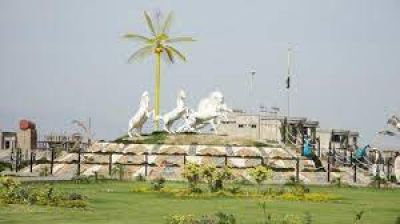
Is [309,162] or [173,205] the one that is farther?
[309,162]

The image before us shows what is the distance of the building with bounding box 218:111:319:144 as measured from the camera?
62.0 m

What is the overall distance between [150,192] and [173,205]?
576 cm

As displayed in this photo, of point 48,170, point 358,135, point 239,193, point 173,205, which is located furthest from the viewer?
point 358,135

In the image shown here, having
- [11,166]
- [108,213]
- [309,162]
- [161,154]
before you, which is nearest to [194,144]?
[161,154]

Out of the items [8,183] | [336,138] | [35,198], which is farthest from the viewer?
[336,138]

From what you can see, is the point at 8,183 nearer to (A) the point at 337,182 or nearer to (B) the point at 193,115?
(A) the point at 337,182

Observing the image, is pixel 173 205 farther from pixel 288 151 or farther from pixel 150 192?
pixel 288 151

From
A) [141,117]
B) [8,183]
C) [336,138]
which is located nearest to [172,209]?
[8,183]

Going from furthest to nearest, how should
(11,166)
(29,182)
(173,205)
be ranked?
(11,166) → (29,182) → (173,205)

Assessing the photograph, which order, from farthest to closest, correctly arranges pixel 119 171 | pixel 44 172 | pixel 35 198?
pixel 44 172, pixel 119 171, pixel 35 198

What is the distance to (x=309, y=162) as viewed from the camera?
4559 centimetres

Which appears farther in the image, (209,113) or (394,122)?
(209,113)

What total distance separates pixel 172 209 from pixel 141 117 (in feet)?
97.9

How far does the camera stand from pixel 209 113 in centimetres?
5250
